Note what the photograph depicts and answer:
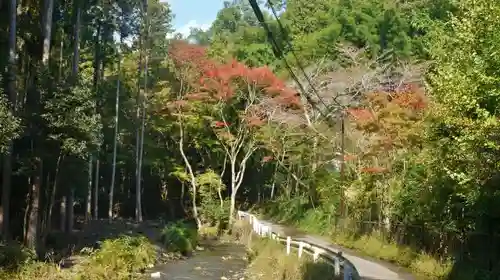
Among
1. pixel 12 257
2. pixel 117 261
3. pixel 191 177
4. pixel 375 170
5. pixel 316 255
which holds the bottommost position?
pixel 117 261

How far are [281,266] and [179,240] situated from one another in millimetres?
10904

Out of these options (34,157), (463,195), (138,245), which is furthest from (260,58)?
(463,195)

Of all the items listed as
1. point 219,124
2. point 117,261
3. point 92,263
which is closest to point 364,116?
point 117,261

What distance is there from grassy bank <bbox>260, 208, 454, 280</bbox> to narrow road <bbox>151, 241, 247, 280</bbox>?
153 inches

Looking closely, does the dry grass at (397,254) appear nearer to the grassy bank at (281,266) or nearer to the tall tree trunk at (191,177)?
the grassy bank at (281,266)

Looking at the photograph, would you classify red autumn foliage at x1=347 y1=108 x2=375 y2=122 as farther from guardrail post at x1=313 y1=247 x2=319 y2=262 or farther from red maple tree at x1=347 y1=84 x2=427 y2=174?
guardrail post at x1=313 y1=247 x2=319 y2=262

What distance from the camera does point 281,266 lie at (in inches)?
570

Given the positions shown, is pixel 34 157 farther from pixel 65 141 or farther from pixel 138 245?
pixel 138 245

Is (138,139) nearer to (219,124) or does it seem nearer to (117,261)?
(219,124)

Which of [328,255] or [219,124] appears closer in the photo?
[328,255]

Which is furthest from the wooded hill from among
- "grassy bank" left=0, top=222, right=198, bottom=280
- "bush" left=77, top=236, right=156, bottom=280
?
"bush" left=77, top=236, right=156, bottom=280

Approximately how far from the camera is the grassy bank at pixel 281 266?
488 inches

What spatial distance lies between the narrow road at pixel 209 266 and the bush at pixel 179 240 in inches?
20.2

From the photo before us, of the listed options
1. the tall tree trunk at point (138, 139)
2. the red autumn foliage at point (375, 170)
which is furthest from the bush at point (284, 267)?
the tall tree trunk at point (138, 139)
